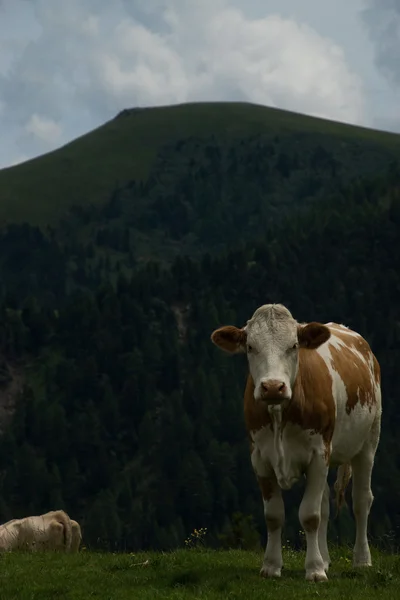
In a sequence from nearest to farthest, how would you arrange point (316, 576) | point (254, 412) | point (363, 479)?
point (316, 576) → point (254, 412) → point (363, 479)

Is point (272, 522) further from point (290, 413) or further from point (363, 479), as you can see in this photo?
point (363, 479)

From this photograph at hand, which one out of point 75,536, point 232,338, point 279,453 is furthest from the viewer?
point 75,536

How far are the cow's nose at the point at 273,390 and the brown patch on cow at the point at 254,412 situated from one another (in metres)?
0.97

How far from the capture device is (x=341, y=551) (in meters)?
19.3

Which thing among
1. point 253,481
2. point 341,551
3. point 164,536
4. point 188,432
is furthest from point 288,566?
point 188,432

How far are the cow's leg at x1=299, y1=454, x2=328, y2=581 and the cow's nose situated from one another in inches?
57.8

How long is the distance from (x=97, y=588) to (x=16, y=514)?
173426 millimetres

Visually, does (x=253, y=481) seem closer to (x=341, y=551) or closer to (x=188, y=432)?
(x=188, y=432)

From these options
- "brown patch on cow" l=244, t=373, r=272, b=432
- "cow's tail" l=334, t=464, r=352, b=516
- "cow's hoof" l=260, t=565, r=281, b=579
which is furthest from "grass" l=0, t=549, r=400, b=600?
"brown patch on cow" l=244, t=373, r=272, b=432

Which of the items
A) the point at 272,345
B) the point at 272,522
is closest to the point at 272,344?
the point at 272,345

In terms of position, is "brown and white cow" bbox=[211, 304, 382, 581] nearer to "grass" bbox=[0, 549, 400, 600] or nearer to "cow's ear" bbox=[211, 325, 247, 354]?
"cow's ear" bbox=[211, 325, 247, 354]

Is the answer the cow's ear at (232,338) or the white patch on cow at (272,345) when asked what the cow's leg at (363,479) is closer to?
the white patch on cow at (272,345)

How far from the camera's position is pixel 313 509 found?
14.1m

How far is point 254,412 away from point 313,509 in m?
1.61
